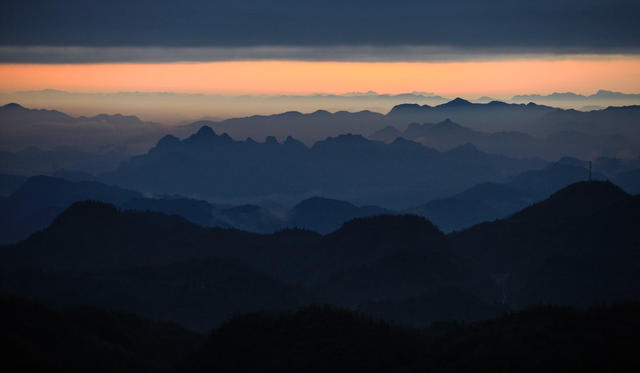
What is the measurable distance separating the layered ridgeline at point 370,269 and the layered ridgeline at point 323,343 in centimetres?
3937

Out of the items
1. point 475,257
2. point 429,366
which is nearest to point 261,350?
point 429,366

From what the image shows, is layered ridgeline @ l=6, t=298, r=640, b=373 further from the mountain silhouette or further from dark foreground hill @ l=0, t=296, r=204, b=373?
the mountain silhouette

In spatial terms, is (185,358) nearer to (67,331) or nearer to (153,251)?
(67,331)

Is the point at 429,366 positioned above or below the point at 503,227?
below

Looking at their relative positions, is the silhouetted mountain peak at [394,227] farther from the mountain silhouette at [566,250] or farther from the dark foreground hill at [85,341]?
the dark foreground hill at [85,341]

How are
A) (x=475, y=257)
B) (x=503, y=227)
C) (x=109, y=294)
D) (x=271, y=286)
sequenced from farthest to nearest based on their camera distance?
(x=503, y=227) < (x=475, y=257) < (x=271, y=286) < (x=109, y=294)

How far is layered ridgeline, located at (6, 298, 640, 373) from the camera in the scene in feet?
215

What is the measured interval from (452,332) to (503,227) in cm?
11661

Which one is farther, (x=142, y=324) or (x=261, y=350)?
(x=142, y=324)

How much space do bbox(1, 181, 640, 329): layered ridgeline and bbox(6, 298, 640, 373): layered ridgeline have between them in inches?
1550

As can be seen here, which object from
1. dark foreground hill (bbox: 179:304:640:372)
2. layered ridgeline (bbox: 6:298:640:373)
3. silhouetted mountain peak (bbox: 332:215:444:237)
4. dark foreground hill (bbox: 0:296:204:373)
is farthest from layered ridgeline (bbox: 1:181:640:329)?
dark foreground hill (bbox: 179:304:640:372)

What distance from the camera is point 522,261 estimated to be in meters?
169

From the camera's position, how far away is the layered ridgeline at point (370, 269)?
438 ft

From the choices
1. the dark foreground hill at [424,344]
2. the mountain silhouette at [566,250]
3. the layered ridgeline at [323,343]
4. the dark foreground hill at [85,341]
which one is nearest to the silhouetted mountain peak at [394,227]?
the mountain silhouette at [566,250]
